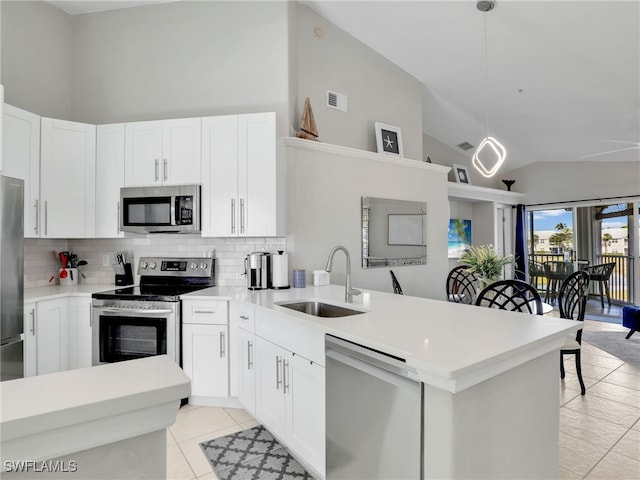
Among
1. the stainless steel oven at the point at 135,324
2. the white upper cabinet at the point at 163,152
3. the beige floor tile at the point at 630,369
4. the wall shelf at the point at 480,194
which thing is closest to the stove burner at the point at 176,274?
the stainless steel oven at the point at 135,324

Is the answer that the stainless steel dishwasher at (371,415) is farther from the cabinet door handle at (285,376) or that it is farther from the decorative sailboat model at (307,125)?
the decorative sailboat model at (307,125)

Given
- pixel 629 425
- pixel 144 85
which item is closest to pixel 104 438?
pixel 629 425

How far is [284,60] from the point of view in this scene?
349 centimetres

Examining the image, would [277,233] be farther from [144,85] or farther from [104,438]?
[104,438]

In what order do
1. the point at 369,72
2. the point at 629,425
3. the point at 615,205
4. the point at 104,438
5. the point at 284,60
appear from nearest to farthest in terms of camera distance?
the point at 104,438 → the point at 629,425 → the point at 284,60 → the point at 369,72 → the point at 615,205

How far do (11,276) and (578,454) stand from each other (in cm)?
398

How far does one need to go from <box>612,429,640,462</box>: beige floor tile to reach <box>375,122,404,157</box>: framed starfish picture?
3.41m

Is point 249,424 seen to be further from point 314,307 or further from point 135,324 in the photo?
point 135,324

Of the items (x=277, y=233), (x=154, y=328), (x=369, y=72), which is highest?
(x=369, y=72)

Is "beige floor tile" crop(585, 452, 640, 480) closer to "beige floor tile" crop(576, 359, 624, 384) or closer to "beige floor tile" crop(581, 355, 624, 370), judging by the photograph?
"beige floor tile" crop(576, 359, 624, 384)

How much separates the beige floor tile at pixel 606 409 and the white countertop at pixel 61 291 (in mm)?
4192

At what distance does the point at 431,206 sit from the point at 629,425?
9.74ft

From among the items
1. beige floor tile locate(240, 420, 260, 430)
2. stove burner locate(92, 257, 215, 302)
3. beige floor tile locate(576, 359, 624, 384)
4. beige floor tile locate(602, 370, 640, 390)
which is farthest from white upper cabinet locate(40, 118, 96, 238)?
beige floor tile locate(602, 370, 640, 390)

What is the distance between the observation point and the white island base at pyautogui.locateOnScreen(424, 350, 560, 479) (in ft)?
4.16
